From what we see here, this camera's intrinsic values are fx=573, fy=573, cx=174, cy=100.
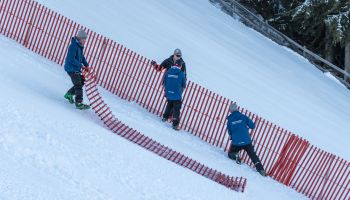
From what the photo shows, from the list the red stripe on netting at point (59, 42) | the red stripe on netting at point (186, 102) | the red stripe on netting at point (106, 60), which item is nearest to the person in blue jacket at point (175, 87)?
the red stripe on netting at point (186, 102)

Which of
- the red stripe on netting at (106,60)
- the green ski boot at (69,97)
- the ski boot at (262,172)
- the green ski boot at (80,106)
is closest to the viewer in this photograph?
the green ski boot at (80,106)

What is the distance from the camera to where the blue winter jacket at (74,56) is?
1096cm

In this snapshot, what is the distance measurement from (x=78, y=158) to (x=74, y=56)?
9.68 ft

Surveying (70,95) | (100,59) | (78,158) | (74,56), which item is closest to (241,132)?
(70,95)

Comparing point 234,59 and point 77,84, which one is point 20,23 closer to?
point 77,84

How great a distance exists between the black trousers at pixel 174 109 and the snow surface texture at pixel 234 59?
15.8ft

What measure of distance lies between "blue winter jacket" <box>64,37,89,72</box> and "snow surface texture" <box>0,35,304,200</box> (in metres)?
0.75

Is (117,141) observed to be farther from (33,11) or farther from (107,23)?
(107,23)

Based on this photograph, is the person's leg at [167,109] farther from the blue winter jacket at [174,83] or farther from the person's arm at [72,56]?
the person's arm at [72,56]

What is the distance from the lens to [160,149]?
1098 centimetres

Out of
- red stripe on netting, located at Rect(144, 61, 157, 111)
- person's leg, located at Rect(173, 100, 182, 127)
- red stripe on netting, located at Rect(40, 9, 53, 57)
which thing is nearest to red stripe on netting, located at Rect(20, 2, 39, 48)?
red stripe on netting, located at Rect(40, 9, 53, 57)

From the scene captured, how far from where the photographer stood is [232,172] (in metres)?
11.9

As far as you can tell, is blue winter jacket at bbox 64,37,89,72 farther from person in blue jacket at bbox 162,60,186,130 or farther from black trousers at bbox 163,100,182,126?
black trousers at bbox 163,100,182,126

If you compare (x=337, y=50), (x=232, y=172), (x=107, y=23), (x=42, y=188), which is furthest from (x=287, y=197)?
(x=337, y=50)
